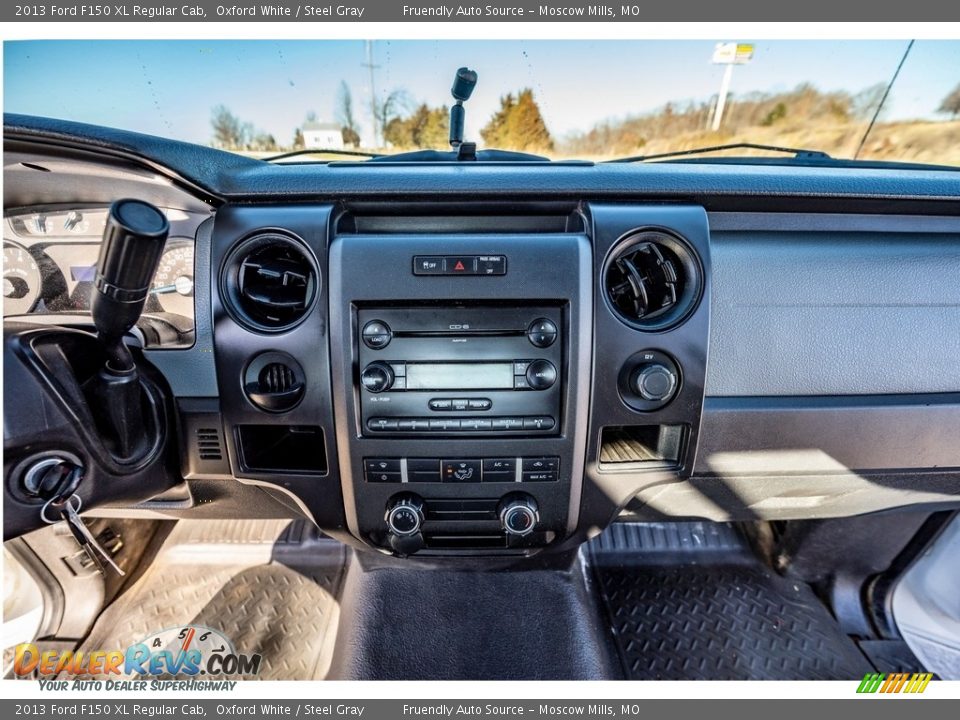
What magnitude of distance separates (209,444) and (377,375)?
1.98ft

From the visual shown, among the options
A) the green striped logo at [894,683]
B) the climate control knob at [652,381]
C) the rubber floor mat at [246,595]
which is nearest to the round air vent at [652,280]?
the climate control knob at [652,381]

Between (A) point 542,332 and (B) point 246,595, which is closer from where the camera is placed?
(A) point 542,332

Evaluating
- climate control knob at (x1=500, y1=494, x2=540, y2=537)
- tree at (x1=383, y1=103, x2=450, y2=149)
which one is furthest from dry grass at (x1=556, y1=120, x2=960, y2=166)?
climate control knob at (x1=500, y1=494, x2=540, y2=537)

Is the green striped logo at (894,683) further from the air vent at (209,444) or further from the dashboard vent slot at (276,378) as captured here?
the air vent at (209,444)

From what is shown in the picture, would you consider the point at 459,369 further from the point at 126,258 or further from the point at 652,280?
the point at 126,258

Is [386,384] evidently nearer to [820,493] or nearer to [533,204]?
[533,204]

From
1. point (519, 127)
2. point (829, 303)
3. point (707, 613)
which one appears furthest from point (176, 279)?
point (707, 613)

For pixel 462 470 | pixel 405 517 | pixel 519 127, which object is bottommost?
pixel 405 517

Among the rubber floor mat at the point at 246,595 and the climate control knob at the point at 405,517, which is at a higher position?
the climate control knob at the point at 405,517

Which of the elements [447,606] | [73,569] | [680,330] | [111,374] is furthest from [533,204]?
[73,569]

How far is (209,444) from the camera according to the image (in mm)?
1365

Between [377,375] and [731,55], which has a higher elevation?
[731,55]

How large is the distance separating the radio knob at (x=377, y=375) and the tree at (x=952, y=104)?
2430mm

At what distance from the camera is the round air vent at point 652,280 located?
123cm
